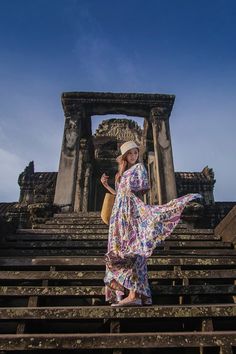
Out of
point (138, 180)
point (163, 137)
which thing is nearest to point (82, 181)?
point (163, 137)

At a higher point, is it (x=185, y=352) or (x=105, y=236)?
(x=105, y=236)

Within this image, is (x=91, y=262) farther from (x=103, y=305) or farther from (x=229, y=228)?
(x=229, y=228)

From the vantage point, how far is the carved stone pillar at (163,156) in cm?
901

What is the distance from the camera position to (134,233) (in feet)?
9.64

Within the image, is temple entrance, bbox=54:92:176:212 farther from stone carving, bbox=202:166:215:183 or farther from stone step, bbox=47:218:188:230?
stone carving, bbox=202:166:215:183

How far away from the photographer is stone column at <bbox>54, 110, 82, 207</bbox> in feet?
29.0

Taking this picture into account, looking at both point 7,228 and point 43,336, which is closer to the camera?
point 43,336

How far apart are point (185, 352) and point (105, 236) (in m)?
3.07

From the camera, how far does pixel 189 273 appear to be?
3.35 metres

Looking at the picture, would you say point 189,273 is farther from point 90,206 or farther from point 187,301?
point 90,206

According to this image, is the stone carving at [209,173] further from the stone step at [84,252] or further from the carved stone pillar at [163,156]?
the stone step at [84,252]

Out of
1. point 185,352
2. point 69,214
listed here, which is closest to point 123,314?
point 185,352

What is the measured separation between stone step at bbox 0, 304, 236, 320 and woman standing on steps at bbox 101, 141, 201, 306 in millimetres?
166

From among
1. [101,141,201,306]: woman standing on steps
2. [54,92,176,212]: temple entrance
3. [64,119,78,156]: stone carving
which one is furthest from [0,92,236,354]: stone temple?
[64,119,78,156]: stone carving
